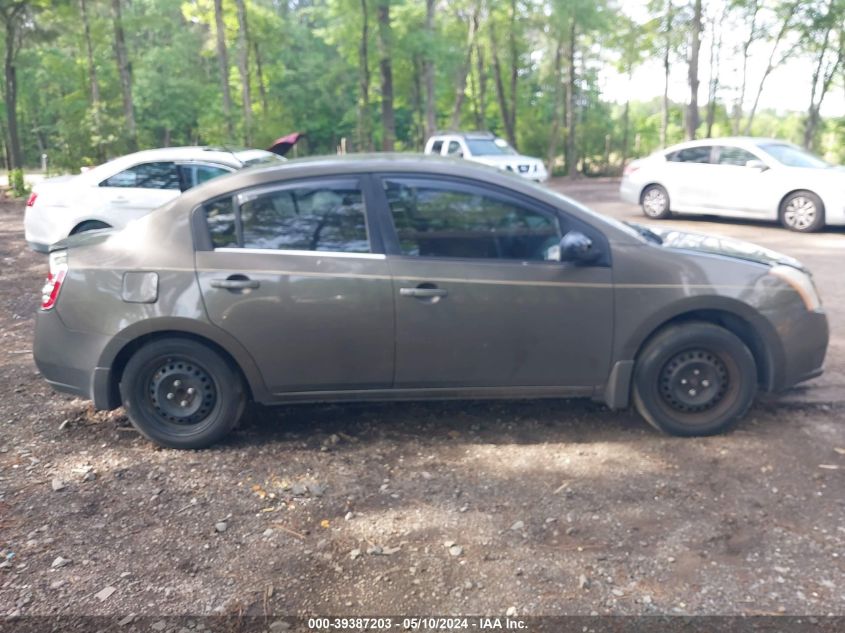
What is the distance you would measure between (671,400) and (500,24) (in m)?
29.1

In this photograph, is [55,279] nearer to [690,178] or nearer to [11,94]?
[690,178]

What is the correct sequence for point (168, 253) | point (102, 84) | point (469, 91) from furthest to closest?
point (469, 91) → point (102, 84) → point (168, 253)

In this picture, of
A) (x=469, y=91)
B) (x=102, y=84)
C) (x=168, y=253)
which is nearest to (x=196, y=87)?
(x=102, y=84)

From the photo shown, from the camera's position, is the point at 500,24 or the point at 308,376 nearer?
the point at 308,376

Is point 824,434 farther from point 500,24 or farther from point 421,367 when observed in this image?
point 500,24

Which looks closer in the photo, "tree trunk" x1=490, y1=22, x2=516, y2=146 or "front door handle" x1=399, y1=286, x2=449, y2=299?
"front door handle" x1=399, y1=286, x2=449, y2=299

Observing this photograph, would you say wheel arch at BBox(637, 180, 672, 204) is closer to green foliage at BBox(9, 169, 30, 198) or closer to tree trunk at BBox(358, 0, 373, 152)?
tree trunk at BBox(358, 0, 373, 152)

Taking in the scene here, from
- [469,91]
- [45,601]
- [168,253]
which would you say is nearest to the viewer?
[45,601]

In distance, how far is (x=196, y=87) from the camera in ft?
137

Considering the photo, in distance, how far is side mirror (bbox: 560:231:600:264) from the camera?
4.33 meters

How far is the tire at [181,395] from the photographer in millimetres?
4512

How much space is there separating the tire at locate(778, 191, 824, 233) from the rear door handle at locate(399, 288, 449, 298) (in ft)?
33.9

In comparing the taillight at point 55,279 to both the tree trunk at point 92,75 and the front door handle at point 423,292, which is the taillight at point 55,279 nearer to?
the front door handle at point 423,292

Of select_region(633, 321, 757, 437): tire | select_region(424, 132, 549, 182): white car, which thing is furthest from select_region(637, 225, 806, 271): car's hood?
select_region(424, 132, 549, 182): white car
